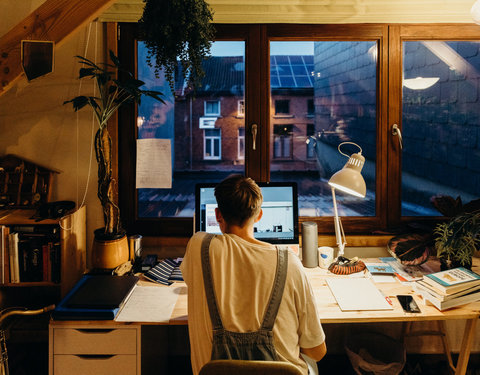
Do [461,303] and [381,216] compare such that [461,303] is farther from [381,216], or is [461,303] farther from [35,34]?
[35,34]

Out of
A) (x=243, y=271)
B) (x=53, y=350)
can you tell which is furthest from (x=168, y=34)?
(x=53, y=350)

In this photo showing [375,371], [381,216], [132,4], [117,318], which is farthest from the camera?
[381,216]

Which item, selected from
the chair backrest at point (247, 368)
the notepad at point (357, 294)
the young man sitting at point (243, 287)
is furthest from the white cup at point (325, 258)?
the chair backrest at point (247, 368)

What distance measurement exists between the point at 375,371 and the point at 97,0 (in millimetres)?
2584

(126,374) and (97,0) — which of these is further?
(97,0)

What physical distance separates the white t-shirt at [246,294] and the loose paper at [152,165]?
125 cm

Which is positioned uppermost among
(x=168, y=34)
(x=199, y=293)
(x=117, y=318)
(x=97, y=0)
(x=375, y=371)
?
(x=97, y=0)

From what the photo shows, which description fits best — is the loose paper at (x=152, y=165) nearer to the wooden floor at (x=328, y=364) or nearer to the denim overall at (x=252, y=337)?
the wooden floor at (x=328, y=364)

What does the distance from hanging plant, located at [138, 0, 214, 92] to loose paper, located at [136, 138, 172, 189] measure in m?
0.48

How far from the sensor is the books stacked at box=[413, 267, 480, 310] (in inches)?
72.8

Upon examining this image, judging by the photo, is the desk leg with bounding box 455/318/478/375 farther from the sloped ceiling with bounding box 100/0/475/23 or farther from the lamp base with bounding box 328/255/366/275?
the sloped ceiling with bounding box 100/0/475/23

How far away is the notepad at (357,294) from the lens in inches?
74.0

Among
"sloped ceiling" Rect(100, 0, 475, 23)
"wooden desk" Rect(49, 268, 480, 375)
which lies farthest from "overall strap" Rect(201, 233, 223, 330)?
"sloped ceiling" Rect(100, 0, 475, 23)

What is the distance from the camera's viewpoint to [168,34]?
2059 millimetres
